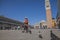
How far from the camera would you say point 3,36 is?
4801mm

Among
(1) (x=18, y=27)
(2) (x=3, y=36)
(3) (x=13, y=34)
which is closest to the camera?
(2) (x=3, y=36)

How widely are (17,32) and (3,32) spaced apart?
483 mm

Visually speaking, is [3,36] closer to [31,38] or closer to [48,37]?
[31,38]

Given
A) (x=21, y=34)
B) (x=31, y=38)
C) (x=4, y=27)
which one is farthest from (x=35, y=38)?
(x=4, y=27)

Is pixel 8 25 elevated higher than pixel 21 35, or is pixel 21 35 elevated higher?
pixel 8 25

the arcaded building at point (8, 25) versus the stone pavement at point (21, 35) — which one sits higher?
the arcaded building at point (8, 25)

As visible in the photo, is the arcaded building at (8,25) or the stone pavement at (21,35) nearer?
the stone pavement at (21,35)

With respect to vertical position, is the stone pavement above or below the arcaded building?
below

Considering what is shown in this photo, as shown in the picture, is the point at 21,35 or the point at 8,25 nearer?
the point at 21,35

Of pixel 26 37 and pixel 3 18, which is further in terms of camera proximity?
pixel 3 18

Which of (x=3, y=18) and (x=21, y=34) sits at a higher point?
(x=3, y=18)

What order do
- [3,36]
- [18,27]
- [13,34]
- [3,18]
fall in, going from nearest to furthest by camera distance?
[3,36] < [13,34] < [18,27] < [3,18]

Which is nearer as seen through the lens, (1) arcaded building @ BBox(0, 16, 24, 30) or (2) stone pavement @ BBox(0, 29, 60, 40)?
(2) stone pavement @ BBox(0, 29, 60, 40)

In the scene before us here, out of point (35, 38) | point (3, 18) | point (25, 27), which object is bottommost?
point (35, 38)
